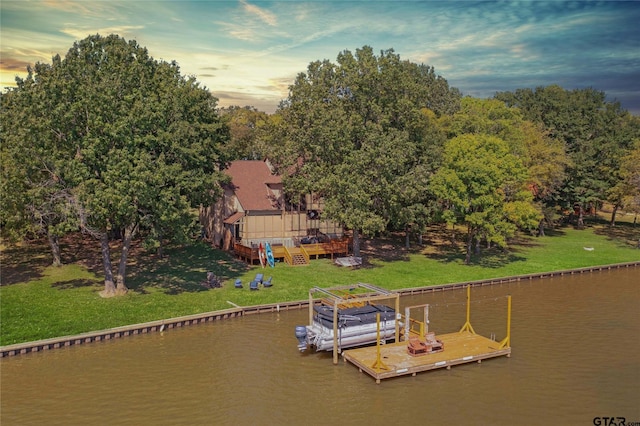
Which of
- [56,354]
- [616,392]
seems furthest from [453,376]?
[56,354]

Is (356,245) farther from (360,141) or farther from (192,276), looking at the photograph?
(192,276)

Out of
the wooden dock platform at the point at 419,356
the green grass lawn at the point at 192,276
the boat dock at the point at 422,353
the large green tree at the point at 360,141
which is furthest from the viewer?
the large green tree at the point at 360,141

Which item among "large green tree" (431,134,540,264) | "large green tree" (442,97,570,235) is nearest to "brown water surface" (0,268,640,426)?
"large green tree" (431,134,540,264)

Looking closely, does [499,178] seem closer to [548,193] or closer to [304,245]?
[304,245]

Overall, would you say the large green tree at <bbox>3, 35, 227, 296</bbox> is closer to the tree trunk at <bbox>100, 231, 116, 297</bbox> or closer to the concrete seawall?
the tree trunk at <bbox>100, 231, 116, 297</bbox>

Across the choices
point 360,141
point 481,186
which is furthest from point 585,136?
point 360,141

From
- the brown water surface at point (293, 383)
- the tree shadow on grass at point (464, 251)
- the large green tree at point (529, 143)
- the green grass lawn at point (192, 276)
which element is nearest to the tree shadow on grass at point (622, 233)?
the green grass lawn at point (192, 276)

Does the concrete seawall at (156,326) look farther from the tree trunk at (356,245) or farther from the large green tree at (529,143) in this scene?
the large green tree at (529,143)
